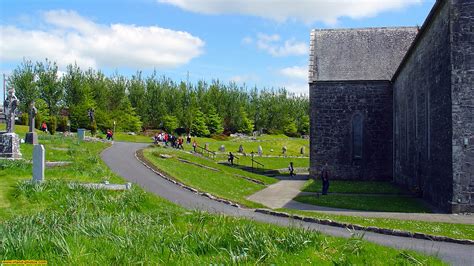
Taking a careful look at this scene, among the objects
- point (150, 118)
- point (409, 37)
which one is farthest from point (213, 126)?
point (409, 37)

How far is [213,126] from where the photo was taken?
7600 cm

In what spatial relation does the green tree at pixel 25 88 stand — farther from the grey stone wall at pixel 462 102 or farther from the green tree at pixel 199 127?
the grey stone wall at pixel 462 102

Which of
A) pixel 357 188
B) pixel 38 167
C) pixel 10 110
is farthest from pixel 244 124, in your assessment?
pixel 38 167

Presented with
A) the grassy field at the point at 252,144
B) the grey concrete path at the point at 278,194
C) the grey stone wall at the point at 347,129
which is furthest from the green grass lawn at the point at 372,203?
the grassy field at the point at 252,144

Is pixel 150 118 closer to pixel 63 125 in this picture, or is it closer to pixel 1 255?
pixel 63 125

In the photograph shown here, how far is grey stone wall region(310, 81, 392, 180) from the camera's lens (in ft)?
120

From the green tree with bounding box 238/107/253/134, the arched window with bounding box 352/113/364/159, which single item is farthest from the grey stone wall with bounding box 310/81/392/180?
the green tree with bounding box 238/107/253/134

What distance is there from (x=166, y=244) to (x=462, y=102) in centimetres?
1465

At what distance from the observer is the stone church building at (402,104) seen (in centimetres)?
1867

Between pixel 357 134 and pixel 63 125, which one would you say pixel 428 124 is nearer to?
pixel 357 134

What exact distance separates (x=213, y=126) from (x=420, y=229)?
6374 centimetres

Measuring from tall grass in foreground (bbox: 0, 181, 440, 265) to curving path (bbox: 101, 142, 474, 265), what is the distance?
4.77 ft

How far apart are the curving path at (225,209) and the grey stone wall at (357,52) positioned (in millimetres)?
16309

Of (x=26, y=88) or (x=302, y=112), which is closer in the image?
(x=26, y=88)
